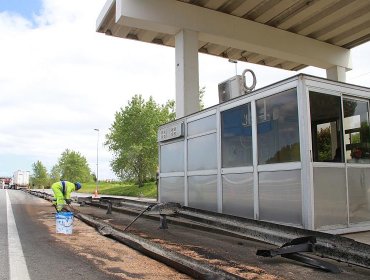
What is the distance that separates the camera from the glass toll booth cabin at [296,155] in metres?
7.27

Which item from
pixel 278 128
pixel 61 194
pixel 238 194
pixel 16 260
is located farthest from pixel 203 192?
Result: pixel 16 260

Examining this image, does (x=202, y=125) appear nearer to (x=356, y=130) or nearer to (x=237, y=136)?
(x=237, y=136)

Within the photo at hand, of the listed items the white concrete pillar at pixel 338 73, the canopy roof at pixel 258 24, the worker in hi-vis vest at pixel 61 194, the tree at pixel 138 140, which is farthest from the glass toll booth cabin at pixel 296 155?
the tree at pixel 138 140

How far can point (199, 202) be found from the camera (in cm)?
1033

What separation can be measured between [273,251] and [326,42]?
A: 15504mm

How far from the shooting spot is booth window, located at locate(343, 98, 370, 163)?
8102 millimetres

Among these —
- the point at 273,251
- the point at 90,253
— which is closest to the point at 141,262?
the point at 90,253

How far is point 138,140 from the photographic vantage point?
46.4 m

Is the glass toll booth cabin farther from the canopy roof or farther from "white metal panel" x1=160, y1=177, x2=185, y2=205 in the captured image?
the canopy roof

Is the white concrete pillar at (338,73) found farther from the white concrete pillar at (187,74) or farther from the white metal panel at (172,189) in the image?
the white metal panel at (172,189)

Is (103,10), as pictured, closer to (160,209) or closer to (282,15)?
(282,15)

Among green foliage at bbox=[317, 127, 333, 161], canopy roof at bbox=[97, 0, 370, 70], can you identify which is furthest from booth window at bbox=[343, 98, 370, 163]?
canopy roof at bbox=[97, 0, 370, 70]

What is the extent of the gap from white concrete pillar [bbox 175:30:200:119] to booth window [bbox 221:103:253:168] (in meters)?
5.40

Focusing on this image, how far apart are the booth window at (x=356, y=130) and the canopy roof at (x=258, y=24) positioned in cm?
794
